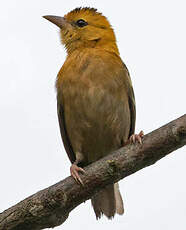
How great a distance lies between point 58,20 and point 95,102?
1869 millimetres

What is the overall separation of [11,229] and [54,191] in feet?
1.95

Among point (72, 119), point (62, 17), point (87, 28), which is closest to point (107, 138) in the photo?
point (72, 119)

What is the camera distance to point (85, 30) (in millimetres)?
6574

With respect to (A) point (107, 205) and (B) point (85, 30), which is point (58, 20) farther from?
(A) point (107, 205)

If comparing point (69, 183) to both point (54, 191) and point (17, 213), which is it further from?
point (17, 213)

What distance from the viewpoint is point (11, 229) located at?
4438 mm

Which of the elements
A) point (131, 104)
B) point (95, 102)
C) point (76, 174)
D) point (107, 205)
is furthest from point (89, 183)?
point (131, 104)

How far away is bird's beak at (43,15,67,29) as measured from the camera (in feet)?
22.3

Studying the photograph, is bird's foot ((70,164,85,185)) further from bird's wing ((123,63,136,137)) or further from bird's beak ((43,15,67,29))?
bird's beak ((43,15,67,29))

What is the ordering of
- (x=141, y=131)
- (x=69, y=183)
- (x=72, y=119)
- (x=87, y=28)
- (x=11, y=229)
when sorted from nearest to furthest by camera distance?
(x=11, y=229) < (x=69, y=183) < (x=141, y=131) < (x=72, y=119) < (x=87, y=28)

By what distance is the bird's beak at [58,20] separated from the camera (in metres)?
6.80

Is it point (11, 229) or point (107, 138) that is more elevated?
point (107, 138)

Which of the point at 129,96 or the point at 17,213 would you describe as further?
the point at 129,96

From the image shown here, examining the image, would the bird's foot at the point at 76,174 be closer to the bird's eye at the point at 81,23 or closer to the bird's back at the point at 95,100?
the bird's back at the point at 95,100
